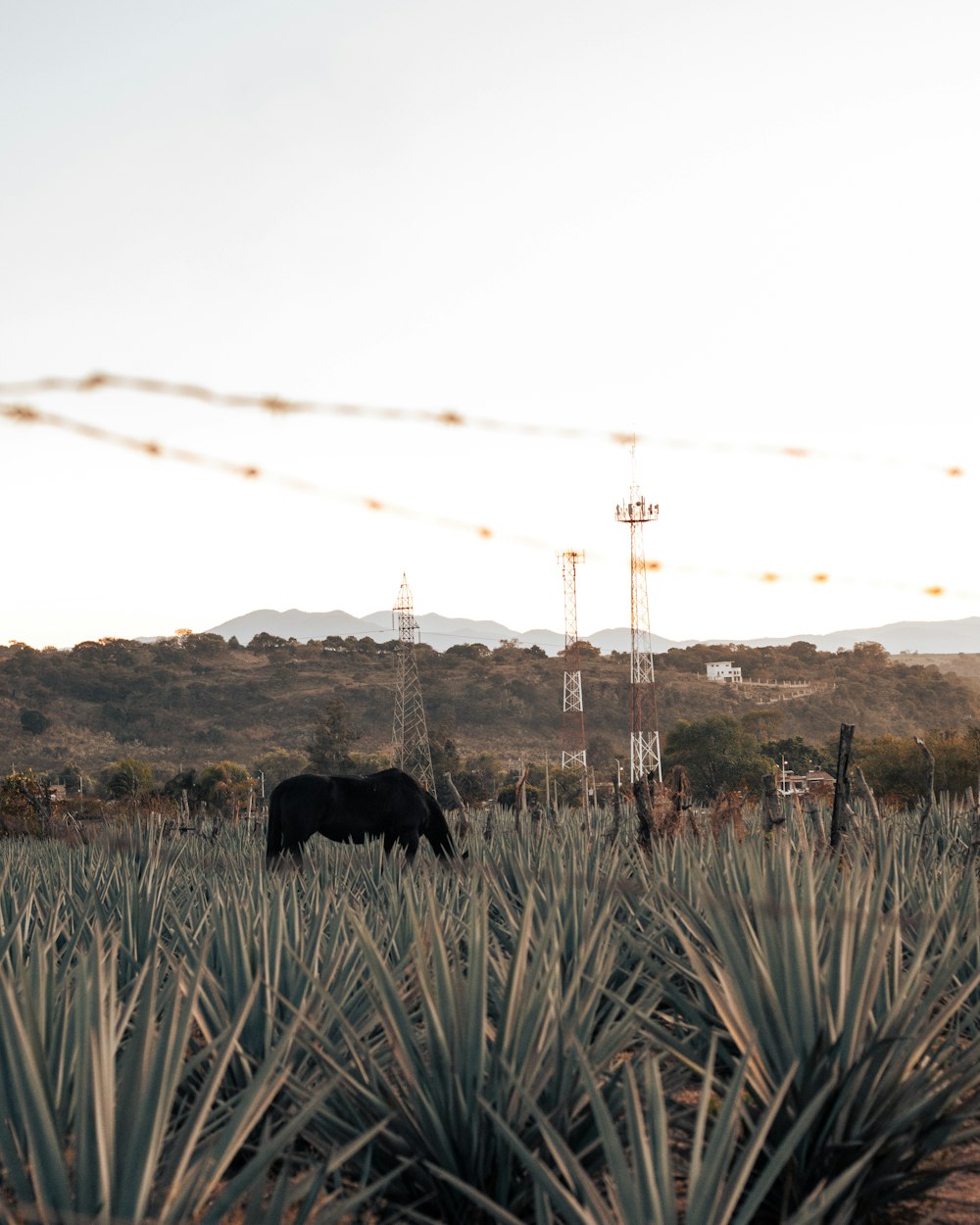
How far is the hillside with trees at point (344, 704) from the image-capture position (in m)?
69.8

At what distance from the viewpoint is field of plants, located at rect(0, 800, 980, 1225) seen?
2.85 m

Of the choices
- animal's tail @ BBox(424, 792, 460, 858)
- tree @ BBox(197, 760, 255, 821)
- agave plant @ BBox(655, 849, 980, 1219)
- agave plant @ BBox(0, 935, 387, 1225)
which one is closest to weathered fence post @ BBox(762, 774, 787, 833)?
animal's tail @ BBox(424, 792, 460, 858)

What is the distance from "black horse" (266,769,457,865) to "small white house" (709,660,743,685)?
3065 inches

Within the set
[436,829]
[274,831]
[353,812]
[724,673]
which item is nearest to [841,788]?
[436,829]

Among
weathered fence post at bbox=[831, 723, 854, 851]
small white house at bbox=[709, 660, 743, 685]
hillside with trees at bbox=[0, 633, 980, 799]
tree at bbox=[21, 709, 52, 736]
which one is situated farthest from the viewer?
small white house at bbox=[709, 660, 743, 685]

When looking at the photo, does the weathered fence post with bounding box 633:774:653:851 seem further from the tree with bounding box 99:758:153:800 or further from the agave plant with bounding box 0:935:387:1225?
the tree with bounding box 99:758:153:800

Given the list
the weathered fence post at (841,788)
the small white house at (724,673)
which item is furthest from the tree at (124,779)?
the small white house at (724,673)

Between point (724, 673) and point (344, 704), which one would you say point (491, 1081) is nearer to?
point (344, 704)

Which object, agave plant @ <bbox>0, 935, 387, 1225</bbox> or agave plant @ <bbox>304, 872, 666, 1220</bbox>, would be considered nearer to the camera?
agave plant @ <bbox>0, 935, 387, 1225</bbox>

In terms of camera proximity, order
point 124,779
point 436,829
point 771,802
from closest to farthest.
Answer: point 771,802, point 436,829, point 124,779

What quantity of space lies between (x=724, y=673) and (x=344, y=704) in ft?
105

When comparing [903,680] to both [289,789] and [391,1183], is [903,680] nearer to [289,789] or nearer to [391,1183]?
[289,789]

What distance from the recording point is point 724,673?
9412 centimetres

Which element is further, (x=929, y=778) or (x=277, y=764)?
(x=277, y=764)
